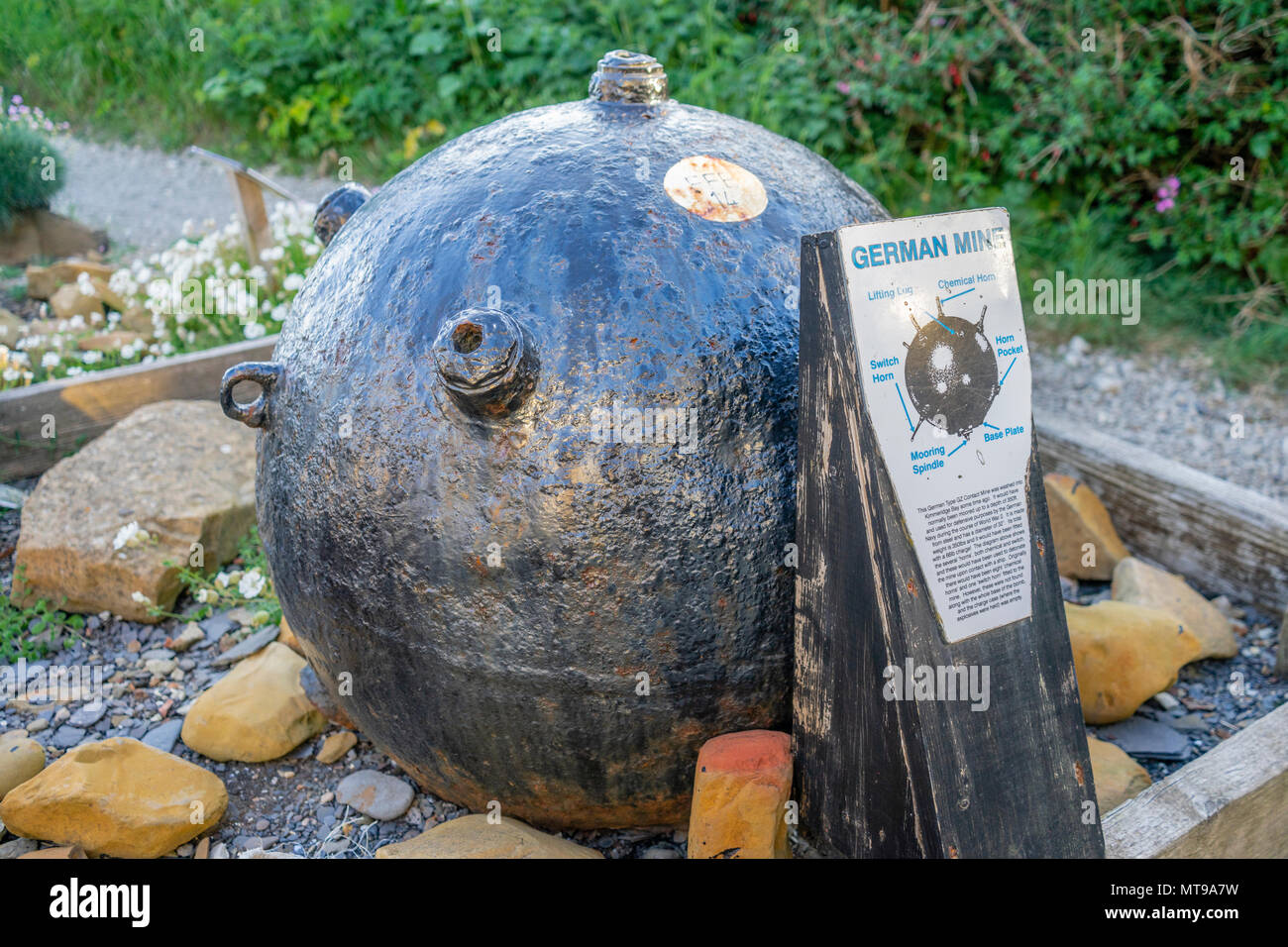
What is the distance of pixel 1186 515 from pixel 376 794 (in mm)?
2674

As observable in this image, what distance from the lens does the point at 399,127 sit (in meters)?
7.79

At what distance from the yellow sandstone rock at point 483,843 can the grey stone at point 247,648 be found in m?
1.15

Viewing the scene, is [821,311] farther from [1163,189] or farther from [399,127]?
[399,127]

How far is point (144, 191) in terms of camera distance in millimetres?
8148

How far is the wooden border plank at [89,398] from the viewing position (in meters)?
3.95

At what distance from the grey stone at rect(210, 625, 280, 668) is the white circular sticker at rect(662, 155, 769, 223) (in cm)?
196

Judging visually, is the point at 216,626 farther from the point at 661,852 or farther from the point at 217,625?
the point at 661,852

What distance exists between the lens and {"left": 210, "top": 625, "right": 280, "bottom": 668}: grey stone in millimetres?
3184

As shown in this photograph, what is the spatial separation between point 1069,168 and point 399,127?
15.3 ft

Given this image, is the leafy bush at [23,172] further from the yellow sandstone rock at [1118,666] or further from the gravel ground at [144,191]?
the yellow sandstone rock at [1118,666]

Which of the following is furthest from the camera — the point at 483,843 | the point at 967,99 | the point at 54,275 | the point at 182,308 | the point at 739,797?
the point at 967,99

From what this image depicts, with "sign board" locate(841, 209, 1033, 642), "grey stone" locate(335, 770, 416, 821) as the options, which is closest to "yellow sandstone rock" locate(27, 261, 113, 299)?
"grey stone" locate(335, 770, 416, 821)

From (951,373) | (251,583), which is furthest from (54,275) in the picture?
(951,373)

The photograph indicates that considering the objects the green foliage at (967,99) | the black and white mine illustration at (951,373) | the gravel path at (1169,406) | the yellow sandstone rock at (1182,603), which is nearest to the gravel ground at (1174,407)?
the gravel path at (1169,406)
